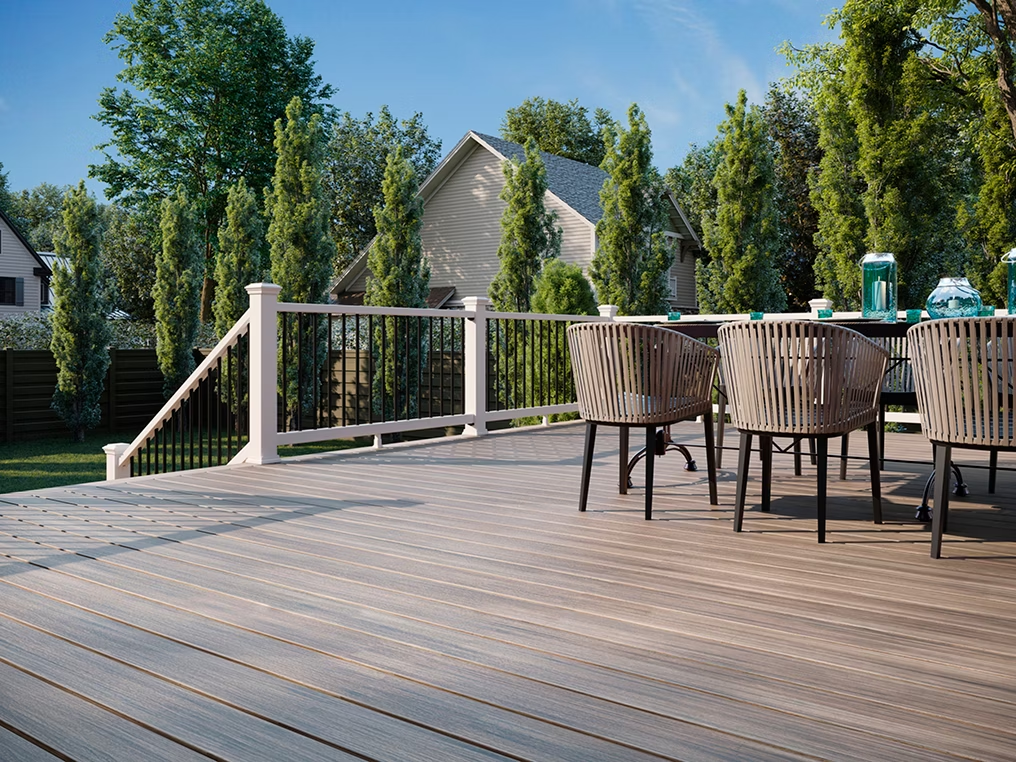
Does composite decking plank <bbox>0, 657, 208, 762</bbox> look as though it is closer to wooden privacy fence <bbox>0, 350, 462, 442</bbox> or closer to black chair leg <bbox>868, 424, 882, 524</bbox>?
black chair leg <bbox>868, 424, 882, 524</bbox>

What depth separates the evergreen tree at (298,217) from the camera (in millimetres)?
13961

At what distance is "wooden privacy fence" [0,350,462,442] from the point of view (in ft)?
44.2

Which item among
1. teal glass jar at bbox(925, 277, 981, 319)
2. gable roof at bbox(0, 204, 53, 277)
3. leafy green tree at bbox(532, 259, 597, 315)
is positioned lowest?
teal glass jar at bbox(925, 277, 981, 319)

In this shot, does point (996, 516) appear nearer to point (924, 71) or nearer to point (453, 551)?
point (453, 551)

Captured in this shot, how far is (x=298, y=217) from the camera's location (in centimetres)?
1398

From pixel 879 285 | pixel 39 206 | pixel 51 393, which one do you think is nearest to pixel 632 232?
pixel 879 285

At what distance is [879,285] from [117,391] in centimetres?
1373

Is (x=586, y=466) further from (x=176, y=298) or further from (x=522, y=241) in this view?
(x=176, y=298)

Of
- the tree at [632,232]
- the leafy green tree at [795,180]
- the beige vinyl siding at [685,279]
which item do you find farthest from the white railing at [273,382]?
the leafy green tree at [795,180]

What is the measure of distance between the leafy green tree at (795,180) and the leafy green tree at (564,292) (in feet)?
→ 43.2

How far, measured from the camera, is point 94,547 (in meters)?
3.20

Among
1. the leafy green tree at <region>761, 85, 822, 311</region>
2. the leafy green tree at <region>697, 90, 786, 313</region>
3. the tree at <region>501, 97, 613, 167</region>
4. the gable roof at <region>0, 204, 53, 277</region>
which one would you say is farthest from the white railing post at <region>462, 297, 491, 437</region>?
the tree at <region>501, 97, 613, 167</region>

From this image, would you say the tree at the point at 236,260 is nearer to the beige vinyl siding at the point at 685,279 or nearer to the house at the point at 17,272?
the beige vinyl siding at the point at 685,279

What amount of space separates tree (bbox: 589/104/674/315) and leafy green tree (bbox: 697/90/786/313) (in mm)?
1275
